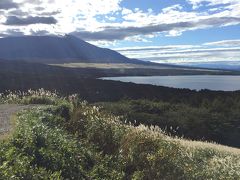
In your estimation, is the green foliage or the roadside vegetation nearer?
the roadside vegetation

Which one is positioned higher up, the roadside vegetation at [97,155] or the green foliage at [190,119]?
the roadside vegetation at [97,155]

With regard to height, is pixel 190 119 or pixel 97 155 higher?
pixel 97 155

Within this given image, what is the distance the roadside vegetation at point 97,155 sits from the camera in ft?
29.1

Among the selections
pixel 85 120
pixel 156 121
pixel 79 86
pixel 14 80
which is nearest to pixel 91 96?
pixel 79 86

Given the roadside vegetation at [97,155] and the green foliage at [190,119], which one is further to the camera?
the green foliage at [190,119]

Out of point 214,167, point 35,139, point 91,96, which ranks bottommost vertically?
point 91,96

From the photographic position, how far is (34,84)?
264ft

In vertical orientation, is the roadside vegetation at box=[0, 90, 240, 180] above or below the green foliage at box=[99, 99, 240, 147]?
above

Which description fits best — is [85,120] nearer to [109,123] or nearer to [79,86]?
[109,123]

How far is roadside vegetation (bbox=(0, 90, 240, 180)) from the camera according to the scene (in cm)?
886

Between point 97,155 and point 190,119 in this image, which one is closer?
point 97,155

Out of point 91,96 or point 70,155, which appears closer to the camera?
point 70,155

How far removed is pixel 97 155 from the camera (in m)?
11.4

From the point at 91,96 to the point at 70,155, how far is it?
60648mm
